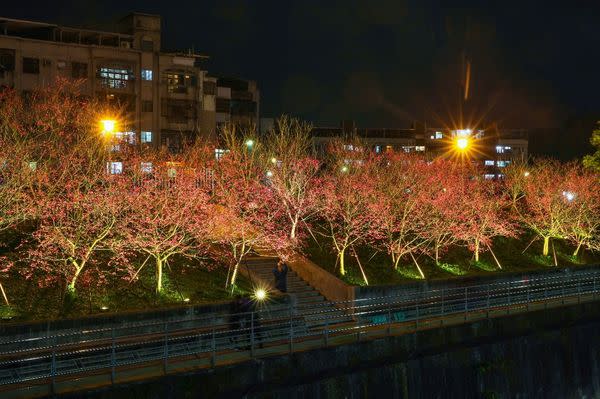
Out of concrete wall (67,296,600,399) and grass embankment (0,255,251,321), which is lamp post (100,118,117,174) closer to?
grass embankment (0,255,251,321)

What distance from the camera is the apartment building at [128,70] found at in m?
48.8

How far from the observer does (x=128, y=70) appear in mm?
53438

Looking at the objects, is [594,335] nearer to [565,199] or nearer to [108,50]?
[565,199]

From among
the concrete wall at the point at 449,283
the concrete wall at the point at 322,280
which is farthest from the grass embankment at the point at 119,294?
the concrete wall at the point at 449,283

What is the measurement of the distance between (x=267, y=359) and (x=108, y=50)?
133 ft

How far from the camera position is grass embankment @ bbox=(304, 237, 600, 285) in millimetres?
31688

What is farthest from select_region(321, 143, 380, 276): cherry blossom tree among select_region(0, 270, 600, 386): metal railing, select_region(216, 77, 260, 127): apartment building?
select_region(216, 77, 260, 127): apartment building

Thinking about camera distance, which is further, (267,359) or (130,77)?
(130,77)

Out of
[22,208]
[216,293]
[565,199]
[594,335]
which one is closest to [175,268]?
[216,293]

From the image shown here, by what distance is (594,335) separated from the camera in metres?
27.6

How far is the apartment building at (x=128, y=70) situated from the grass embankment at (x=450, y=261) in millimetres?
20437

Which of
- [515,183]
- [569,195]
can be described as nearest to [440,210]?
[569,195]

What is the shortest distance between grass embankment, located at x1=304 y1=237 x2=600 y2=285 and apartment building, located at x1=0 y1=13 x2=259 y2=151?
20.4 metres

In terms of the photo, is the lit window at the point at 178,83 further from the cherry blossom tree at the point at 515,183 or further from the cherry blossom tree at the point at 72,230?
the cherry blossom tree at the point at 72,230
